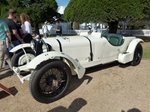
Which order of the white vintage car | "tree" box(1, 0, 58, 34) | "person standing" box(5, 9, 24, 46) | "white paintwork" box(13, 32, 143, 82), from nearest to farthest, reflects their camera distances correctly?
the white vintage car, "white paintwork" box(13, 32, 143, 82), "person standing" box(5, 9, 24, 46), "tree" box(1, 0, 58, 34)

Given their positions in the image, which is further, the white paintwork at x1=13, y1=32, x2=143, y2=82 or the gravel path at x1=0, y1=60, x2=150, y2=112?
the white paintwork at x1=13, y1=32, x2=143, y2=82

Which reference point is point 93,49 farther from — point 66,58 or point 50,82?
point 50,82

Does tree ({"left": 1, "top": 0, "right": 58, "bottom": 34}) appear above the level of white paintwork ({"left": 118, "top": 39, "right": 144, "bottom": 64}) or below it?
above

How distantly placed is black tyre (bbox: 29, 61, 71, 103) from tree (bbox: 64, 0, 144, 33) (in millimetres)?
8073

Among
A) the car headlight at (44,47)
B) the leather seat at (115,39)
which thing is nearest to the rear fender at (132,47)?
the leather seat at (115,39)

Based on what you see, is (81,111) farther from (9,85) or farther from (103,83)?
(9,85)

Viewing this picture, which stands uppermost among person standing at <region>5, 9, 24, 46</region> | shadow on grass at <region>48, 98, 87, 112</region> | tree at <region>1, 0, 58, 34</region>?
tree at <region>1, 0, 58, 34</region>

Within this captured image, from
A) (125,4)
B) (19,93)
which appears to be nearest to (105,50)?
(19,93)

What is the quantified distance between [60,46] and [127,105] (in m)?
1.92

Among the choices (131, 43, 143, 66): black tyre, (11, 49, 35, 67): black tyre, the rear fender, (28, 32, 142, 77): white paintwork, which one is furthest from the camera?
(131, 43, 143, 66): black tyre

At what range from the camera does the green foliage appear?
10.0 metres

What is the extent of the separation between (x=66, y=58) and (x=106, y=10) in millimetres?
8188

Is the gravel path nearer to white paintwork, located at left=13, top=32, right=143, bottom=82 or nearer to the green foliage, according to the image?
white paintwork, located at left=13, top=32, right=143, bottom=82

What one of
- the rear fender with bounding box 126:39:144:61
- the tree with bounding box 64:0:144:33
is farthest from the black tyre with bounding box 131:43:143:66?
the tree with bounding box 64:0:144:33
